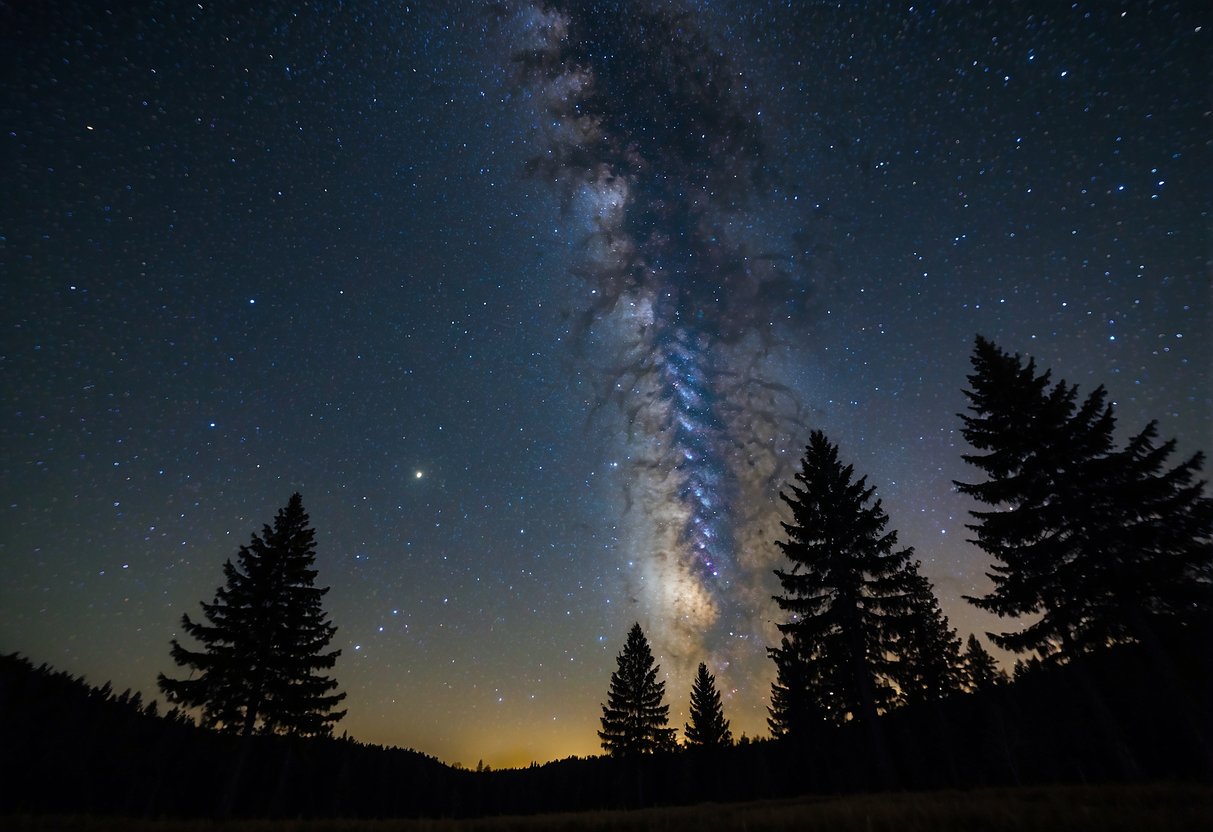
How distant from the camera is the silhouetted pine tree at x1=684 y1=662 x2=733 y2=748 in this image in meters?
45.8

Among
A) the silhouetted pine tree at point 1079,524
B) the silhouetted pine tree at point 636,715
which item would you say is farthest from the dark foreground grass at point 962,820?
the silhouetted pine tree at point 636,715

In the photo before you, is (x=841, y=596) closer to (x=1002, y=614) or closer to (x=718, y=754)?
(x=1002, y=614)

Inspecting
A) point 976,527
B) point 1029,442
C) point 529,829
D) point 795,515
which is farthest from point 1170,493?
point 529,829

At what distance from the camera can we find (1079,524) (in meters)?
13.6

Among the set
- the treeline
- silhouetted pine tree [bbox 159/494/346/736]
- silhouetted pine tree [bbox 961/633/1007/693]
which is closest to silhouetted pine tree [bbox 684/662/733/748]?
the treeline

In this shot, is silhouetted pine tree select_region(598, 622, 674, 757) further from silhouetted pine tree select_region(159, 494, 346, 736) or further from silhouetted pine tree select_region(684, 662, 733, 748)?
silhouetted pine tree select_region(159, 494, 346, 736)

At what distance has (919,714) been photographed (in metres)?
32.3

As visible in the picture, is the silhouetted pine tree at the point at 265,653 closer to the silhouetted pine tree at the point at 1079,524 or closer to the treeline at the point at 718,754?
the treeline at the point at 718,754

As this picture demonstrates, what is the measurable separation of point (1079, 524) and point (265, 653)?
2767 cm

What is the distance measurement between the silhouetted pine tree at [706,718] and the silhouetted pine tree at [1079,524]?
128ft

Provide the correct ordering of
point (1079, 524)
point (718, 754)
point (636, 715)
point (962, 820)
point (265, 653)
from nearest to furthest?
point (962, 820) → point (1079, 524) → point (265, 653) → point (636, 715) → point (718, 754)

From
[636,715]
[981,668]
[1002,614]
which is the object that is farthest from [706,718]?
[1002,614]

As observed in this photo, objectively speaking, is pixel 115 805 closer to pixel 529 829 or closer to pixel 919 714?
pixel 529 829

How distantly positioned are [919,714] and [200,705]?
131 ft
